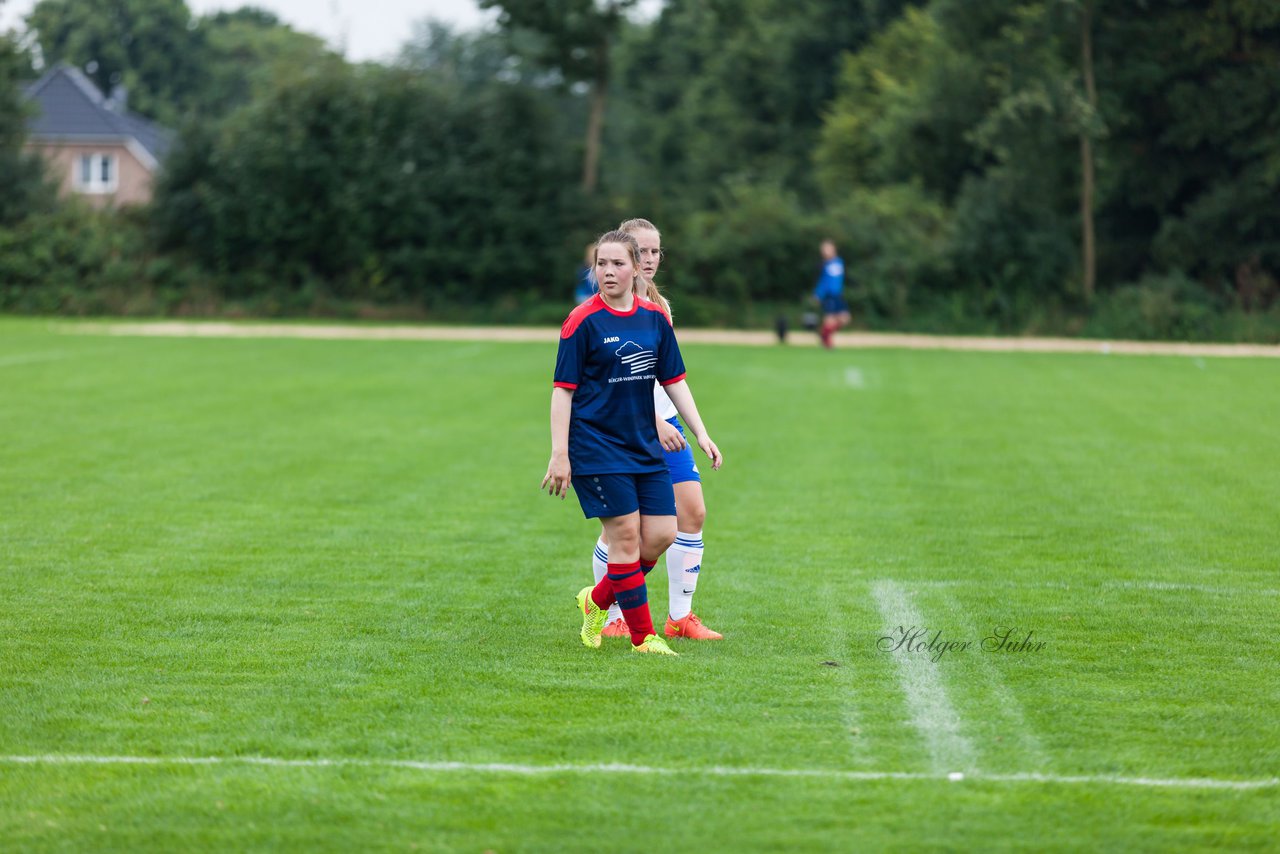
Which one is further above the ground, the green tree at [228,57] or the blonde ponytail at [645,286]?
the green tree at [228,57]

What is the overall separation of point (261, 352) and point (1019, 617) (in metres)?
21.6

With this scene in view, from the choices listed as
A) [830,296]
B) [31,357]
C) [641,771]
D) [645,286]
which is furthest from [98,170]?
[641,771]

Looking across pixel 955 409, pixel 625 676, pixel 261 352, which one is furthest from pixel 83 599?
pixel 261 352

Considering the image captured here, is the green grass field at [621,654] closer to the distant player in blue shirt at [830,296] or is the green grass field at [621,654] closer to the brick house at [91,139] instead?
the distant player in blue shirt at [830,296]

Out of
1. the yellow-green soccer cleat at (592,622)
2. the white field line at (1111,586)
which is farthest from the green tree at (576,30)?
the yellow-green soccer cleat at (592,622)

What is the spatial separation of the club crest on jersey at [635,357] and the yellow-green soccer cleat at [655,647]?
1.20 metres

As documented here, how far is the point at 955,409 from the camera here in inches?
715

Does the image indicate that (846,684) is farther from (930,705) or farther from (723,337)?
(723,337)

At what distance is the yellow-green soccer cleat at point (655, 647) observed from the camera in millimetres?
6508

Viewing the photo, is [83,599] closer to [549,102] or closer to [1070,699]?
[1070,699]

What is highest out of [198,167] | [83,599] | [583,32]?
[583,32]

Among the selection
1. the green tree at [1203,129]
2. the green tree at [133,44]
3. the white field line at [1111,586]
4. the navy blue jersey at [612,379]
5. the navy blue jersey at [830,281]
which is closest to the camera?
the navy blue jersey at [612,379]

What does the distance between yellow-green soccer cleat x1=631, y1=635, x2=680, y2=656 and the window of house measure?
63474mm

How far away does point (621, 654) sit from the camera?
21.5 feet
